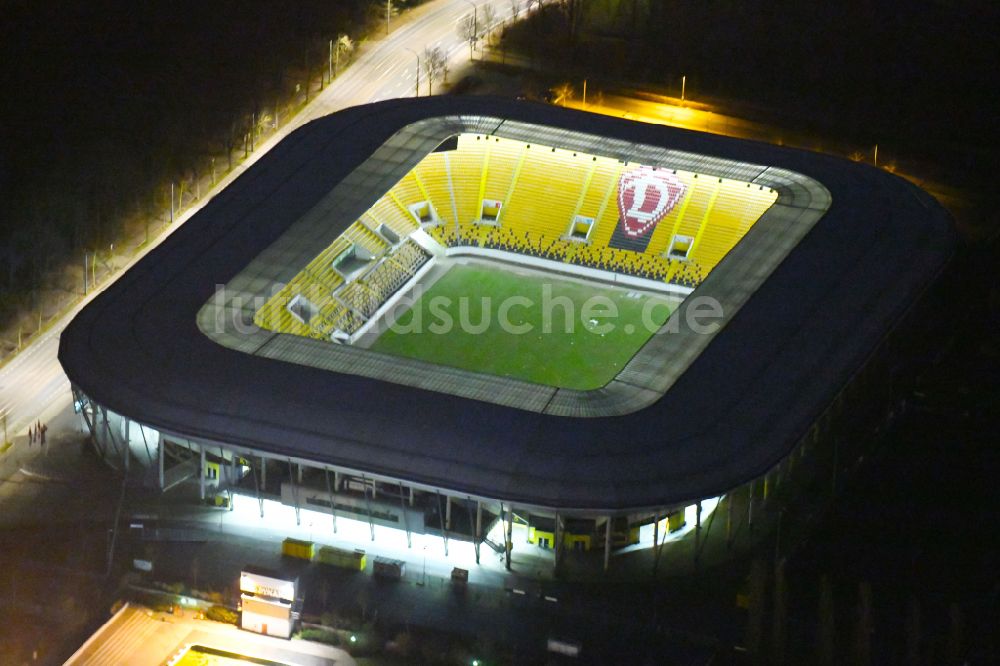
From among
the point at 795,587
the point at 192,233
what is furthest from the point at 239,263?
the point at 795,587

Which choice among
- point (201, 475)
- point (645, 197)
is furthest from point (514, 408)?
point (645, 197)

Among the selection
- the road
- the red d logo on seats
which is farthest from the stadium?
the road

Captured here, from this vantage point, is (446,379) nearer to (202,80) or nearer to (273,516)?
(273,516)

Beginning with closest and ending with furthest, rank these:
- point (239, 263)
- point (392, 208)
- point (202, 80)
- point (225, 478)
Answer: point (225, 478) → point (239, 263) → point (392, 208) → point (202, 80)

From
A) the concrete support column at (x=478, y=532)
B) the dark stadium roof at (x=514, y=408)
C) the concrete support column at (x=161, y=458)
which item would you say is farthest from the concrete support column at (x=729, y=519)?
the concrete support column at (x=161, y=458)

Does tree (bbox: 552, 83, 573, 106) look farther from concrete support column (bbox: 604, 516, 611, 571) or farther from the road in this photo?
concrete support column (bbox: 604, 516, 611, 571)

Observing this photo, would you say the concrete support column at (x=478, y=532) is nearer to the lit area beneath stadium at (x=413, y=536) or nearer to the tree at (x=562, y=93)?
the lit area beneath stadium at (x=413, y=536)

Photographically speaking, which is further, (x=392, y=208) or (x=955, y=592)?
(x=392, y=208)
